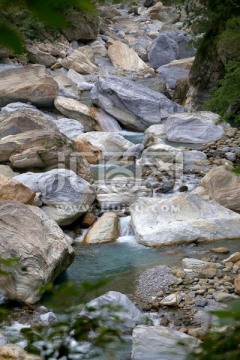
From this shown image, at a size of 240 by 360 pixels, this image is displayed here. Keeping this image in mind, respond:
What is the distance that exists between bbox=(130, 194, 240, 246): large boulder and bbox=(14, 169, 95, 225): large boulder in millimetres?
693

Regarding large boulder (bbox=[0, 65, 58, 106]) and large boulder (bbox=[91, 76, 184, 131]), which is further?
large boulder (bbox=[91, 76, 184, 131])

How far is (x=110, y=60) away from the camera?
2125cm

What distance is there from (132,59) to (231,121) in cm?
803

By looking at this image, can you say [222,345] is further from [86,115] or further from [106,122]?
[106,122]

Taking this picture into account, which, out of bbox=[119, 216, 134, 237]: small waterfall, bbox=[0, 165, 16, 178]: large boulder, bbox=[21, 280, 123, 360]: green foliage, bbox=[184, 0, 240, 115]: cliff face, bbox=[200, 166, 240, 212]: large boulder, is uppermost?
bbox=[21, 280, 123, 360]: green foliage

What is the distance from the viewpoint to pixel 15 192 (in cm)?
795

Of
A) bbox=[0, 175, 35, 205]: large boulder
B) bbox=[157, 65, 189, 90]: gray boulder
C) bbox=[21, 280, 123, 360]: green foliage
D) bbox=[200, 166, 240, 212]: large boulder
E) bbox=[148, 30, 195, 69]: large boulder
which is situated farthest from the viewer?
bbox=[148, 30, 195, 69]: large boulder

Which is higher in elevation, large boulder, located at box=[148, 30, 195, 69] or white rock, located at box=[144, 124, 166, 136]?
large boulder, located at box=[148, 30, 195, 69]

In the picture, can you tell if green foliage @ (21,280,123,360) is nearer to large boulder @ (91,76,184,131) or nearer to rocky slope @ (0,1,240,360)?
rocky slope @ (0,1,240,360)

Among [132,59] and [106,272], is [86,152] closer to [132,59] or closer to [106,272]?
[106,272]

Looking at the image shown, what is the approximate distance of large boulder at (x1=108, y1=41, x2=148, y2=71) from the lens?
67.0 feet

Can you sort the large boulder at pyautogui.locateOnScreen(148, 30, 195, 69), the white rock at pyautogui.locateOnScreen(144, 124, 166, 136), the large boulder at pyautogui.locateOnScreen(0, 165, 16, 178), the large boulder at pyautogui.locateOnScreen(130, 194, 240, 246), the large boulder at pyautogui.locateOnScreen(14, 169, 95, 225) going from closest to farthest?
the large boulder at pyautogui.locateOnScreen(130, 194, 240, 246), the large boulder at pyautogui.locateOnScreen(14, 169, 95, 225), the large boulder at pyautogui.locateOnScreen(0, 165, 16, 178), the white rock at pyautogui.locateOnScreen(144, 124, 166, 136), the large boulder at pyautogui.locateOnScreen(148, 30, 195, 69)

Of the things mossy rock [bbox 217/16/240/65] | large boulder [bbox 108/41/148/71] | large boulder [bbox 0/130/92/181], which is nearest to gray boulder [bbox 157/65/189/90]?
large boulder [bbox 108/41/148/71]

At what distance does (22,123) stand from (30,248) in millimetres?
4827
